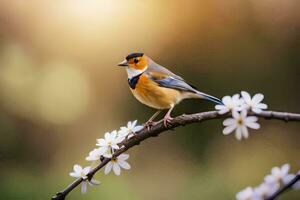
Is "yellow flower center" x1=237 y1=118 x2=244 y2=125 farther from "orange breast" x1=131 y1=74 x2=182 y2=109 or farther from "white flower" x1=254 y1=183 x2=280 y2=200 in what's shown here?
"orange breast" x1=131 y1=74 x2=182 y2=109

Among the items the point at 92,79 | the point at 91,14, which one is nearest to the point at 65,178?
Result: the point at 92,79

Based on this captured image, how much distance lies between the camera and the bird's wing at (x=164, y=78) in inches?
26.9

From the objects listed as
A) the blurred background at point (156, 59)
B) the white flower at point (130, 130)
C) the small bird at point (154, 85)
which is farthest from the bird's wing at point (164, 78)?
the blurred background at point (156, 59)

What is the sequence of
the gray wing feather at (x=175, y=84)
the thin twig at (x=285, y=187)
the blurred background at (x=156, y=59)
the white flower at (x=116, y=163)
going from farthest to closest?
1. the blurred background at (x=156, y=59)
2. the gray wing feather at (x=175, y=84)
3. the white flower at (x=116, y=163)
4. the thin twig at (x=285, y=187)

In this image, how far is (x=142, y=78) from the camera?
0.73m

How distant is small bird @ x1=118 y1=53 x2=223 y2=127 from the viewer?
0.67m

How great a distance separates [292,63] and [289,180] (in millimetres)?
1713

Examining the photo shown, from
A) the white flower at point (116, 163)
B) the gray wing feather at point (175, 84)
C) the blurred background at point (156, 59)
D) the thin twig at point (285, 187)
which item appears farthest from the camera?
the blurred background at point (156, 59)

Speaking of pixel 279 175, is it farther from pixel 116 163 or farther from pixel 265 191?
pixel 116 163

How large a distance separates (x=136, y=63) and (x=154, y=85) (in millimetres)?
48

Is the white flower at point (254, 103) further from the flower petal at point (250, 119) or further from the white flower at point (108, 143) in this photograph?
the white flower at point (108, 143)

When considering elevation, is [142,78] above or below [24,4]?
below

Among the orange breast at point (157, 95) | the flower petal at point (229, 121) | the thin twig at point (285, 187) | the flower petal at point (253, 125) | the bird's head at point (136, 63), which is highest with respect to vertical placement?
the bird's head at point (136, 63)

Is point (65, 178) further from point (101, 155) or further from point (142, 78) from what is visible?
point (101, 155)
